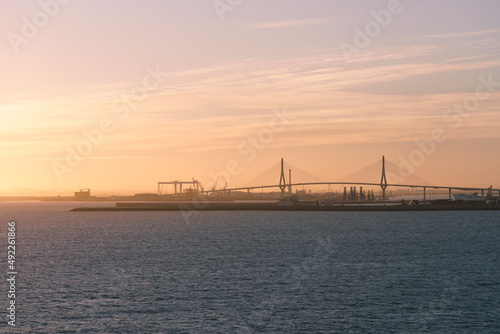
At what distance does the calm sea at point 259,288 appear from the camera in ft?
117

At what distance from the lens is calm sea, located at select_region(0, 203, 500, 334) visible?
35812 millimetres

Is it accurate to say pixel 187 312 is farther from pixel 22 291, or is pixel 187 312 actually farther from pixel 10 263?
pixel 10 263

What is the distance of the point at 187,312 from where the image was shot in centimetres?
3859

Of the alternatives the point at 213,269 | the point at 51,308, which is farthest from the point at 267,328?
the point at 213,269

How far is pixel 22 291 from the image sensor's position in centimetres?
4516

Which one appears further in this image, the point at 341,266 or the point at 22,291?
the point at 341,266

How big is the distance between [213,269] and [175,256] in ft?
40.9

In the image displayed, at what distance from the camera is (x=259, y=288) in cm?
4631

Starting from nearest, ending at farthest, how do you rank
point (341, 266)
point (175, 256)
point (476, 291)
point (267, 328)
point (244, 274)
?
point (267, 328) < point (476, 291) < point (244, 274) < point (341, 266) < point (175, 256)

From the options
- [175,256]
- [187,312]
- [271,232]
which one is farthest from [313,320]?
[271,232]

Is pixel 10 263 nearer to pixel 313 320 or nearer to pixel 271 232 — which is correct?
pixel 313 320

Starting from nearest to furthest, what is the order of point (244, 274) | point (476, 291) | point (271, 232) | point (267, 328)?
point (267, 328) → point (476, 291) → point (244, 274) → point (271, 232)

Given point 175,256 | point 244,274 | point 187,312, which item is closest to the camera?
point 187,312

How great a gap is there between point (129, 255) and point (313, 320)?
1469 inches
